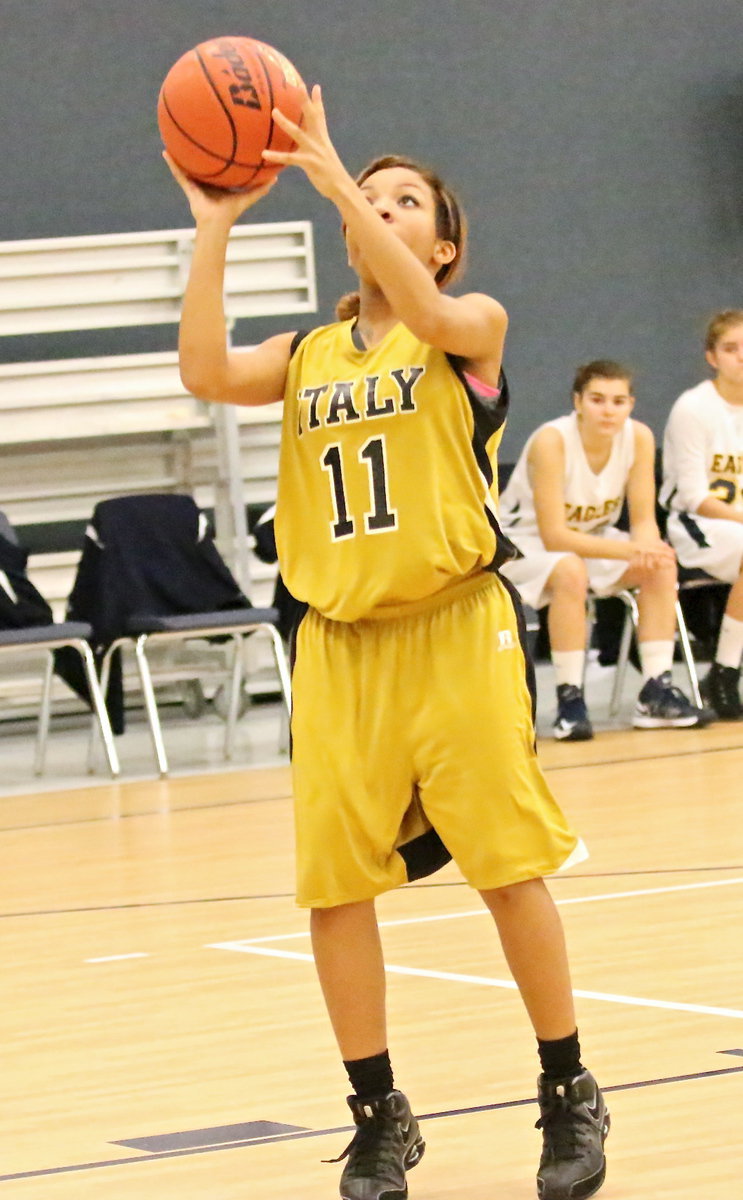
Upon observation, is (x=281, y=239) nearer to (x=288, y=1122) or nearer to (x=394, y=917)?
(x=394, y=917)

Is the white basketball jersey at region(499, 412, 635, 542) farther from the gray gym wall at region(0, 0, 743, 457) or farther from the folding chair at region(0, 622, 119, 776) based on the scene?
the gray gym wall at region(0, 0, 743, 457)

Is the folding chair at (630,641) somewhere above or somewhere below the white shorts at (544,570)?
below

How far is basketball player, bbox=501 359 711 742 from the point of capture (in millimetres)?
7379

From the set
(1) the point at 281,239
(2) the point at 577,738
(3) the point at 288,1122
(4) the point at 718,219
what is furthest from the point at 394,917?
(4) the point at 718,219

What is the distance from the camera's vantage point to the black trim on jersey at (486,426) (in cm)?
252

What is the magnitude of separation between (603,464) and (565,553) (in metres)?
0.42

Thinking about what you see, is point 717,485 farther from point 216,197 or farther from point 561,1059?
point 561,1059

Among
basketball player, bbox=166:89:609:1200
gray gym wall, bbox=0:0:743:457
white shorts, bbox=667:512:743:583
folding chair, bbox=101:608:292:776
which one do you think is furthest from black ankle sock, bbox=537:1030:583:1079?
gray gym wall, bbox=0:0:743:457

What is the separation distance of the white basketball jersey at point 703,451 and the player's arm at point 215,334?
524 cm

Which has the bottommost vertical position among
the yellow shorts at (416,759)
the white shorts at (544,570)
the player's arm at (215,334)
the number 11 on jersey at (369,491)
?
the white shorts at (544,570)

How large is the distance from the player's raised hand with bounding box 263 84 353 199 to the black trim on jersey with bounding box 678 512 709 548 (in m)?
5.33

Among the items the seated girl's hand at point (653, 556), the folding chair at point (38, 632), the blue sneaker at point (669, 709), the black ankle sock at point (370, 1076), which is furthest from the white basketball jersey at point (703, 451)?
the black ankle sock at point (370, 1076)

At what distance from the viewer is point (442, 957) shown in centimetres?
381

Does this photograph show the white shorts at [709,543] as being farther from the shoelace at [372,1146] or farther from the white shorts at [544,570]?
the shoelace at [372,1146]
